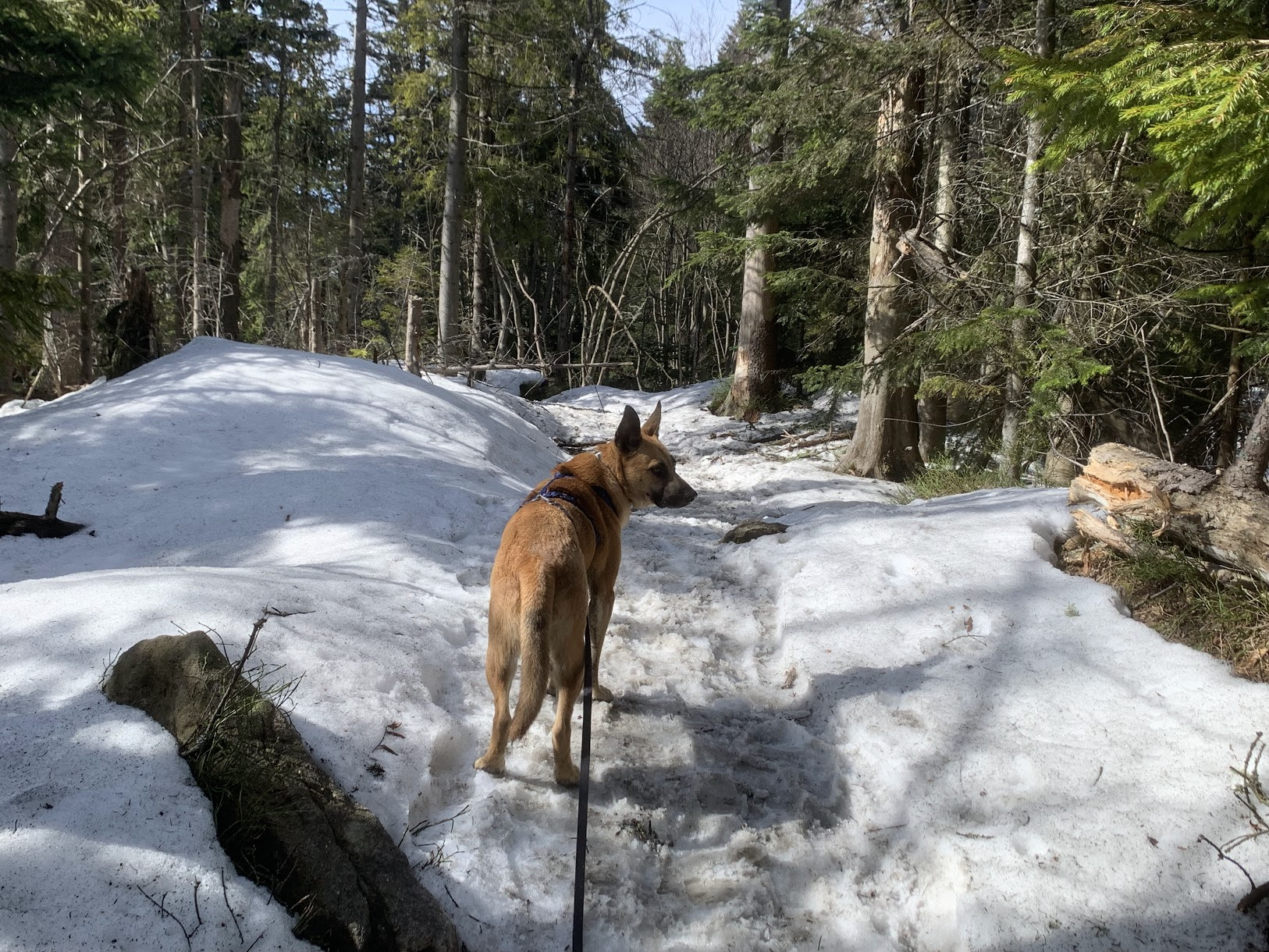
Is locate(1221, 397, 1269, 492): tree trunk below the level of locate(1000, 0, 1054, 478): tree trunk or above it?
below

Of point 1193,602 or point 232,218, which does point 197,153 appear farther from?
point 1193,602

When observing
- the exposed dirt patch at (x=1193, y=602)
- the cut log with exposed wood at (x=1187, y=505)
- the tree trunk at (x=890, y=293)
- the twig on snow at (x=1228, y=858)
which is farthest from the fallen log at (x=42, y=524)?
the tree trunk at (x=890, y=293)

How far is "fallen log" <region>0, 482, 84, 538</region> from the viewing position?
543 cm

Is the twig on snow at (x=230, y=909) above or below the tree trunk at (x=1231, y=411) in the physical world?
below

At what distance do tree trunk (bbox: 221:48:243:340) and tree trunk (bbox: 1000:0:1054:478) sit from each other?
52.2 feet

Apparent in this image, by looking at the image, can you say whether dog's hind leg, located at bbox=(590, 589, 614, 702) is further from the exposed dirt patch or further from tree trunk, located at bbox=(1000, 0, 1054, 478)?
tree trunk, located at bbox=(1000, 0, 1054, 478)

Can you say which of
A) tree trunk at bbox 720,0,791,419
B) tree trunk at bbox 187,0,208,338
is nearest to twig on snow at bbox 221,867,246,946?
tree trunk at bbox 720,0,791,419

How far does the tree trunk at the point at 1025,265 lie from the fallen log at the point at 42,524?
851 centimetres

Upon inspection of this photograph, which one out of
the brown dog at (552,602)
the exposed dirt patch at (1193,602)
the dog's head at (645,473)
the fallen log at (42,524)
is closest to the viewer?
the brown dog at (552,602)

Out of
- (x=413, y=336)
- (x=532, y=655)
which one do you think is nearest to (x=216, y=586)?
(x=532, y=655)

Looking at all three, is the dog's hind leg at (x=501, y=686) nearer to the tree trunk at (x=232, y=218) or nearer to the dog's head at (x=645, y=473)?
the dog's head at (x=645, y=473)

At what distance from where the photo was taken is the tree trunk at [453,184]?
1521 cm

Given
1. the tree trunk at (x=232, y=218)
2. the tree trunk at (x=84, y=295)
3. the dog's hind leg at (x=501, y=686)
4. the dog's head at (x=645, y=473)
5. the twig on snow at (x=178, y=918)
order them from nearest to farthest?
1. the twig on snow at (x=178, y=918)
2. the dog's hind leg at (x=501, y=686)
3. the dog's head at (x=645, y=473)
4. the tree trunk at (x=84, y=295)
5. the tree trunk at (x=232, y=218)

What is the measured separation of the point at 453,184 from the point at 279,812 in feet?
51.2
